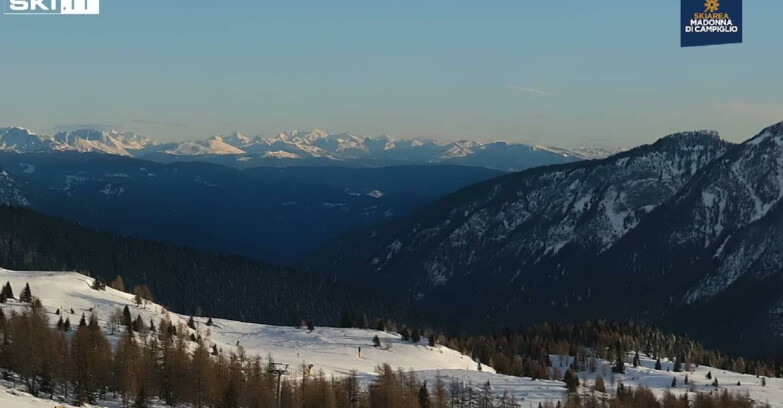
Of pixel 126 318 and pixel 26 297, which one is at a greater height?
pixel 26 297

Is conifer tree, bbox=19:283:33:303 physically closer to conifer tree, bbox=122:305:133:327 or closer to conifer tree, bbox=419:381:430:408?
conifer tree, bbox=122:305:133:327

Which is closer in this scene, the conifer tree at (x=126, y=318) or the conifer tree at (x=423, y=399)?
the conifer tree at (x=423, y=399)

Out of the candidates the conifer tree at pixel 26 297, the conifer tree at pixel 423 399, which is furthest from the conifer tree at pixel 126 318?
the conifer tree at pixel 423 399

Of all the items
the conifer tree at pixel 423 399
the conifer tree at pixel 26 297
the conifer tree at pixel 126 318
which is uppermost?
the conifer tree at pixel 26 297

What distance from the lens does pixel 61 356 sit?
468 ft

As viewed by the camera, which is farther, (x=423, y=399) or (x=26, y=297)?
(x=26, y=297)

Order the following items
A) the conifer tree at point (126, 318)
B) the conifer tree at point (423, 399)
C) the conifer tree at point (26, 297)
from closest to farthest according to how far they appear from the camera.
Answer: the conifer tree at point (423, 399) → the conifer tree at point (126, 318) → the conifer tree at point (26, 297)

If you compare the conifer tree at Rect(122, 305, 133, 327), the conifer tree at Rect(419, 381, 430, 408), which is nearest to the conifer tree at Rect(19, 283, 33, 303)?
the conifer tree at Rect(122, 305, 133, 327)

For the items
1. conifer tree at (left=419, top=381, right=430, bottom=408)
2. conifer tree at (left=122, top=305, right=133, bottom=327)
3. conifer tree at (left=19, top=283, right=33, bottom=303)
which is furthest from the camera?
conifer tree at (left=19, top=283, right=33, bottom=303)

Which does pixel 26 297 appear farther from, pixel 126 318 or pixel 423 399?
pixel 423 399

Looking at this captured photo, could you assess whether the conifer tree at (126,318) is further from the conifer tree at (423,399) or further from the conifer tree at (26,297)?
the conifer tree at (423,399)

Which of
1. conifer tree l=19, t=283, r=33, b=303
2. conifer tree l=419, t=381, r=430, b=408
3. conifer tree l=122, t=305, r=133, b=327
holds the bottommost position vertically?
conifer tree l=419, t=381, r=430, b=408

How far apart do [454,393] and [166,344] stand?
61.2 m

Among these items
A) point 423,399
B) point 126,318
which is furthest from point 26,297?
point 423,399
